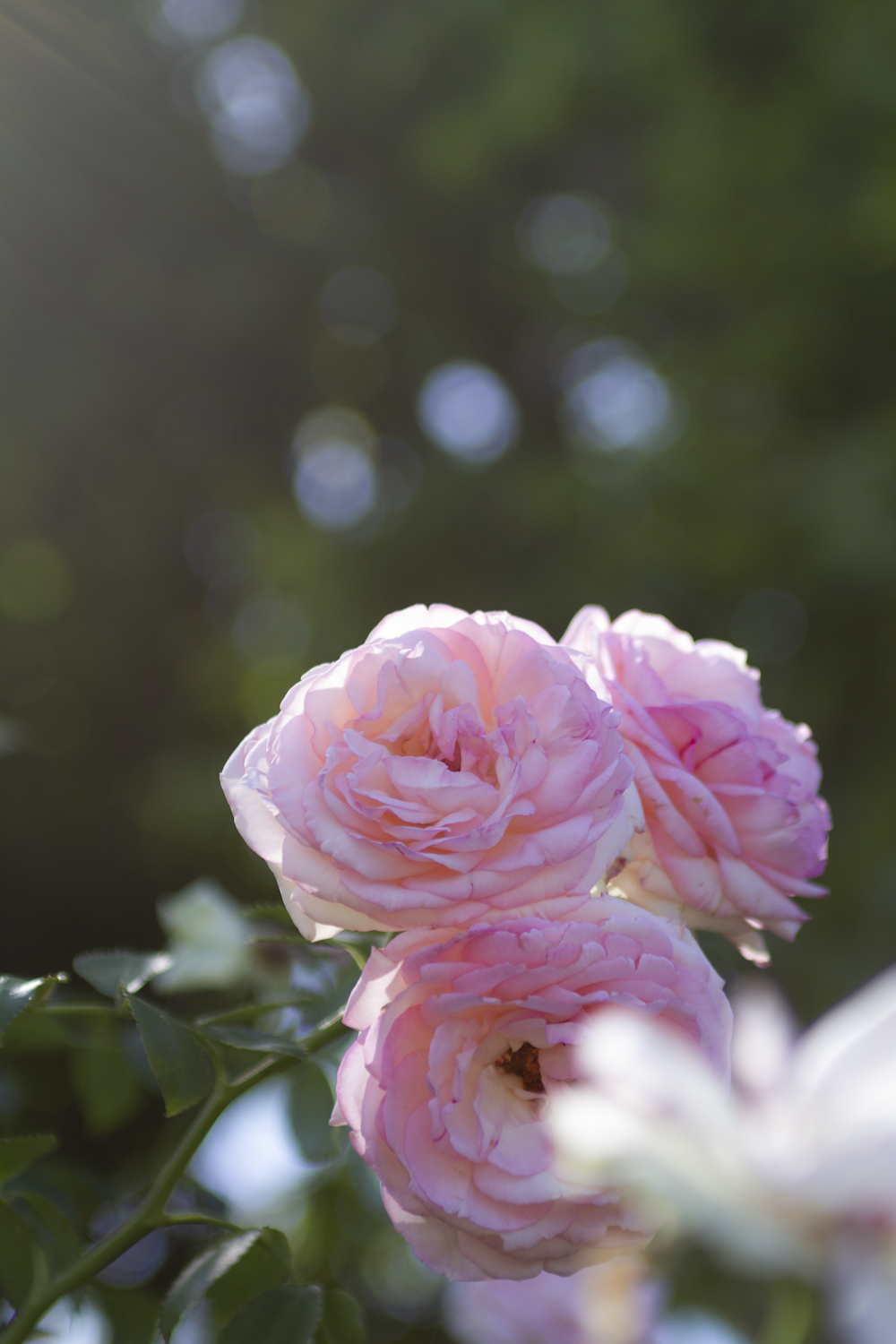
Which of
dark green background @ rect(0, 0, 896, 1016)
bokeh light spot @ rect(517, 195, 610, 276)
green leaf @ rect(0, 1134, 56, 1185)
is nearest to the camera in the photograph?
green leaf @ rect(0, 1134, 56, 1185)

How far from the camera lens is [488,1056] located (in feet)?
1.29

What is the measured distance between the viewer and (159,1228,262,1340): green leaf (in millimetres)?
434

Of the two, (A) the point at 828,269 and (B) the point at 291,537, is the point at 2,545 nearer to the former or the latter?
(B) the point at 291,537

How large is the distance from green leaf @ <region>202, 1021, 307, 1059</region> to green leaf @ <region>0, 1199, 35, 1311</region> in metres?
0.12

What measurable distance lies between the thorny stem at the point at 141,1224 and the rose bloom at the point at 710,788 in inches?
7.6

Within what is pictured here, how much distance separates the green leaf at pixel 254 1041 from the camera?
1.40ft

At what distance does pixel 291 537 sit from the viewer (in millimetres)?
3863

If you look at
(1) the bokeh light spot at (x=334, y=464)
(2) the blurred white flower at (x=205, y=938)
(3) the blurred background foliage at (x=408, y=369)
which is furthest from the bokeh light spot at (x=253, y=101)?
(2) the blurred white flower at (x=205, y=938)

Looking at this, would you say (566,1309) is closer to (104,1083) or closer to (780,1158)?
(104,1083)

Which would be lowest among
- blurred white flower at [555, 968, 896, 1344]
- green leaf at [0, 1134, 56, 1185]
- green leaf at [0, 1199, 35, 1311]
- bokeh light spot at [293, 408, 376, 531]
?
green leaf at [0, 1199, 35, 1311]

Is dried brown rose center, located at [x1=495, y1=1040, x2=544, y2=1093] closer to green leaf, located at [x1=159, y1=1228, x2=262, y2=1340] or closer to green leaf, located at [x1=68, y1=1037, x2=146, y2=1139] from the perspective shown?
green leaf, located at [x1=159, y1=1228, x2=262, y2=1340]

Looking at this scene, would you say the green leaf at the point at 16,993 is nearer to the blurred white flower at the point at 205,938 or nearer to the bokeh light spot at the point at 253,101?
the blurred white flower at the point at 205,938

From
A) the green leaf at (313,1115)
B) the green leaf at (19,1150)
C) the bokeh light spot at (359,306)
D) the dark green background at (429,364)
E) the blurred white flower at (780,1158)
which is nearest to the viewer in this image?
the blurred white flower at (780,1158)

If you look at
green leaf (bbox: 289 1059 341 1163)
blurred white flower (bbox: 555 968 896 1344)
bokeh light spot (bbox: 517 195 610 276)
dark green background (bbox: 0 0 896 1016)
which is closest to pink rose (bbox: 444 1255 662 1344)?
green leaf (bbox: 289 1059 341 1163)
